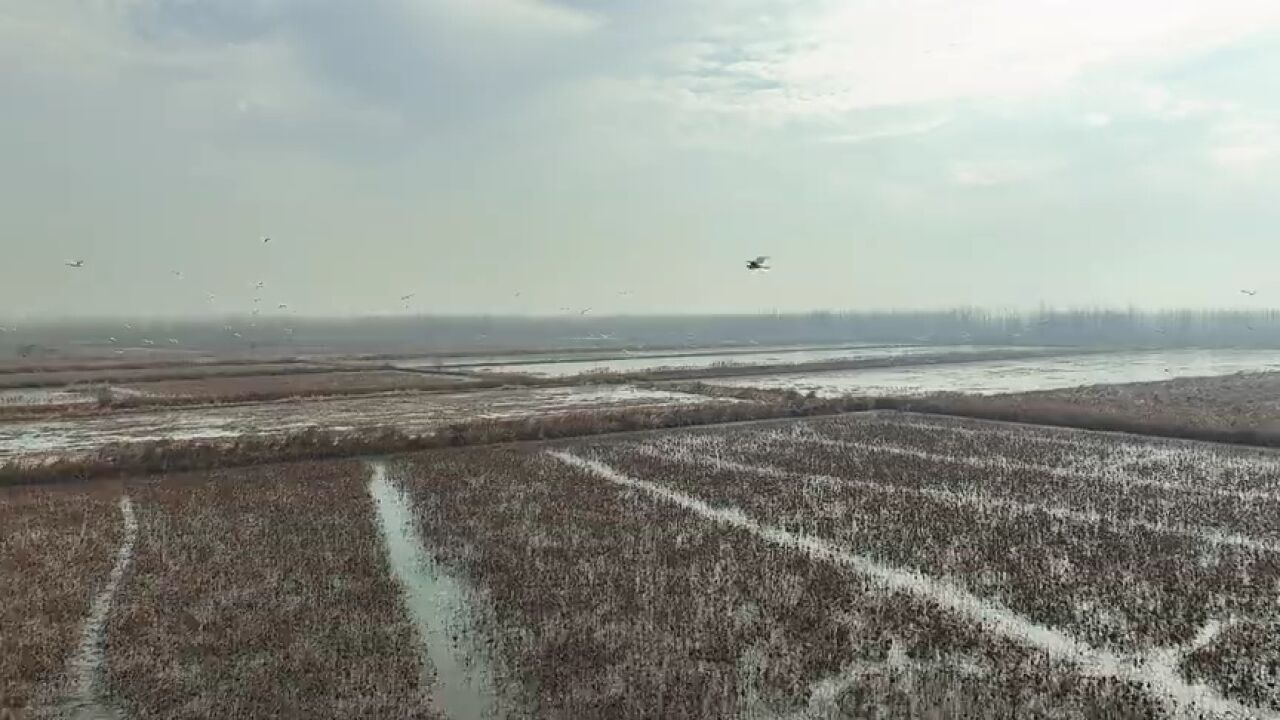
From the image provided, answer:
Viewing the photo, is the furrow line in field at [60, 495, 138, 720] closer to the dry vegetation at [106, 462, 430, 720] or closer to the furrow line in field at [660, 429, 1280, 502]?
the dry vegetation at [106, 462, 430, 720]

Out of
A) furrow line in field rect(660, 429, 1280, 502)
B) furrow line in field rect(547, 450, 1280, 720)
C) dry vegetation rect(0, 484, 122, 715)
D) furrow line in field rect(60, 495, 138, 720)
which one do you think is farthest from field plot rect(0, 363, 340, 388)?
furrow line in field rect(547, 450, 1280, 720)

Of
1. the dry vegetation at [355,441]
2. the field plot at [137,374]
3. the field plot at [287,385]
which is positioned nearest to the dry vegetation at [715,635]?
the dry vegetation at [355,441]

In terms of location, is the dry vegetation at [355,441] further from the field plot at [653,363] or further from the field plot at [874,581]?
the field plot at [653,363]

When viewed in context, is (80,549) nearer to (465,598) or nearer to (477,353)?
(465,598)

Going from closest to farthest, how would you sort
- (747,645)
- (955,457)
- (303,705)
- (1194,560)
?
(303,705), (747,645), (1194,560), (955,457)

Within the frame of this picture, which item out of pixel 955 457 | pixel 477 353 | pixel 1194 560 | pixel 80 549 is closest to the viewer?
pixel 1194 560

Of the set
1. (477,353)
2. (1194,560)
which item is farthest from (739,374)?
(1194,560)

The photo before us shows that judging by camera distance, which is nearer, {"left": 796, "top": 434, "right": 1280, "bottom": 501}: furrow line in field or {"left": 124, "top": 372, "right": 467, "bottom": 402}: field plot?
{"left": 796, "top": 434, "right": 1280, "bottom": 501}: furrow line in field
